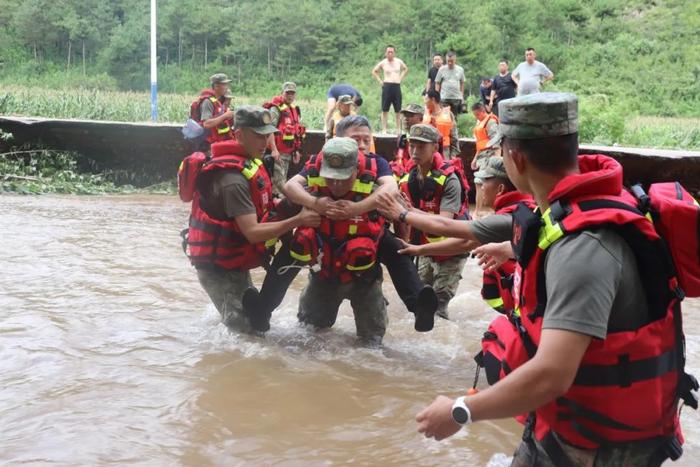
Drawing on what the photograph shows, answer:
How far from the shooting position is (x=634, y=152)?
11.0 metres

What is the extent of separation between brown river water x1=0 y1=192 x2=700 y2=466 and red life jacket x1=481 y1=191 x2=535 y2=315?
74 centimetres

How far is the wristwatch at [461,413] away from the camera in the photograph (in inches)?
82.0

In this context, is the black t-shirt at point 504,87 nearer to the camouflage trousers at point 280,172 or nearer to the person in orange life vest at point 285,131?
the person in orange life vest at point 285,131

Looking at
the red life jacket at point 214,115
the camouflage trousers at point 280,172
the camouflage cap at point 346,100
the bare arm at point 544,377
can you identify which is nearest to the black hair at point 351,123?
the bare arm at point 544,377

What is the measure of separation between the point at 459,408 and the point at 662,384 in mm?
622

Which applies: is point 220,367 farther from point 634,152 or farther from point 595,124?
point 595,124

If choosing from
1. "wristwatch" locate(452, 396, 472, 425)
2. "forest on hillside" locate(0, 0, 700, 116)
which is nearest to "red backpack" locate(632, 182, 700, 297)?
"wristwatch" locate(452, 396, 472, 425)

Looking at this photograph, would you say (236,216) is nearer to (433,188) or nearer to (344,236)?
(344,236)

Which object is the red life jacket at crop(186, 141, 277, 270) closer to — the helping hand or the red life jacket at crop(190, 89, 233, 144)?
the helping hand

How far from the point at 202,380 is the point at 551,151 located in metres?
3.50

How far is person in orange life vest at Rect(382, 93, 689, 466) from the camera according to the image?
1972 millimetres

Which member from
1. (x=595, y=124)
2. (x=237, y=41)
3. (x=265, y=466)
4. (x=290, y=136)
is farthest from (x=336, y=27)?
(x=265, y=466)

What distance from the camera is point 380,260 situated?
549cm

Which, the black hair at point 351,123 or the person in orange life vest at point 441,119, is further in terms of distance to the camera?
the person in orange life vest at point 441,119
